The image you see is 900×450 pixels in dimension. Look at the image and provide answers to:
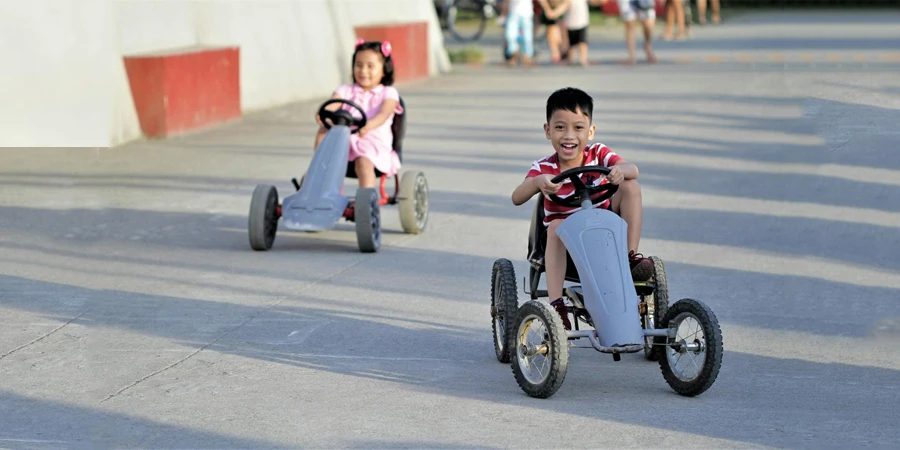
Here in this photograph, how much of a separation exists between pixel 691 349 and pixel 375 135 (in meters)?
4.61

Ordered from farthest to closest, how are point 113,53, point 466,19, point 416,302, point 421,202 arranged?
point 466,19, point 113,53, point 421,202, point 416,302

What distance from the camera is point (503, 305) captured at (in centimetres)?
607

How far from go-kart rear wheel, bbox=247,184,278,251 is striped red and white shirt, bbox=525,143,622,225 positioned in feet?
10.2

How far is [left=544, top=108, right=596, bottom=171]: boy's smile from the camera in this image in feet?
19.5

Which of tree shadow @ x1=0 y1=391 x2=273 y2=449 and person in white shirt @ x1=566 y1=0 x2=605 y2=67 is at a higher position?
person in white shirt @ x1=566 y1=0 x2=605 y2=67

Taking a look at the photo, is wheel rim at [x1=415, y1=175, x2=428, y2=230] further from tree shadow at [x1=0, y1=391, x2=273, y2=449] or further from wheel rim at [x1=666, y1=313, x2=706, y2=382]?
tree shadow at [x1=0, y1=391, x2=273, y2=449]

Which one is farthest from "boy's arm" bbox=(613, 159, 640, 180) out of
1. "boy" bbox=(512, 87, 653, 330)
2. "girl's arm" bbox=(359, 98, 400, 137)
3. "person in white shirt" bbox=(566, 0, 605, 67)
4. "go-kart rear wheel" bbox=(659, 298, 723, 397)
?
"person in white shirt" bbox=(566, 0, 605, 67)

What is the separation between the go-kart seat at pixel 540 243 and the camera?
602 cm

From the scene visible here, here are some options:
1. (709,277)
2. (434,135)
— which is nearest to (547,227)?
(709,277)

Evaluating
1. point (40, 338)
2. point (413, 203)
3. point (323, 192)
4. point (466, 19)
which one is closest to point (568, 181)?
point (40, 338)

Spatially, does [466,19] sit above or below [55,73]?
below

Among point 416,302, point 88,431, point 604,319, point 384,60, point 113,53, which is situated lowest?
point 416,302

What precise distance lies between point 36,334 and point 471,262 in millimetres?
2880

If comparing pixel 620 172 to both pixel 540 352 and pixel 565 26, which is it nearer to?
pixel 540 352
